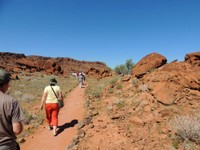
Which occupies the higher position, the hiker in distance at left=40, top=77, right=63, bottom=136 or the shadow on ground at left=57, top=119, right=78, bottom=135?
the hiker in distance at left=40, top=77, right=63, bottom=136

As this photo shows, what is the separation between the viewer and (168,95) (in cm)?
972

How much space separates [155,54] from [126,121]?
733cm

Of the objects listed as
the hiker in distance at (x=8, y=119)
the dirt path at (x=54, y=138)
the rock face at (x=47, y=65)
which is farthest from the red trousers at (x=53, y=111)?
the rock face at (x=47, y=65)

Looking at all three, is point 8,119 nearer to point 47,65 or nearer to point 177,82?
point 177,82

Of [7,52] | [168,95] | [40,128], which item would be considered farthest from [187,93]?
[7,52]

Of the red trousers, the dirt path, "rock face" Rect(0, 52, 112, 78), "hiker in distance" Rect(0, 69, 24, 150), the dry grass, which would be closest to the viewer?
"hiker in distance" Rect(0, 69, 24, 150)

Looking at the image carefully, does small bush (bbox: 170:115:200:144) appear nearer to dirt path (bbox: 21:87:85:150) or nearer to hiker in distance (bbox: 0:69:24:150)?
dirt path (bbox: 21:87:85:150)

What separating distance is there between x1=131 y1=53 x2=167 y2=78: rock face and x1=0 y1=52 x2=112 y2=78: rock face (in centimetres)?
3144

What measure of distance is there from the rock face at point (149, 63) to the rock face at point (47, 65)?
3144 cm

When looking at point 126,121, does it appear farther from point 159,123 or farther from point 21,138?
point 21,138

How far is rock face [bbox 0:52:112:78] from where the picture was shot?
58287mm

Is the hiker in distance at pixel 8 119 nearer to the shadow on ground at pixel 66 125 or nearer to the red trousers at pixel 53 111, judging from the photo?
the red trousers at pixel 53 111

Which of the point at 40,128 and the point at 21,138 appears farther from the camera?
the point at 40,128

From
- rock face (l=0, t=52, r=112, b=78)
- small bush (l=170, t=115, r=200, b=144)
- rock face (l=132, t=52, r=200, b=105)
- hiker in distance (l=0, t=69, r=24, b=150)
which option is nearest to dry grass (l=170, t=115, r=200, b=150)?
small bush (l=170, t=115, r=200, b=144)
